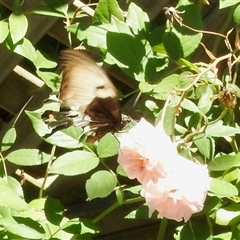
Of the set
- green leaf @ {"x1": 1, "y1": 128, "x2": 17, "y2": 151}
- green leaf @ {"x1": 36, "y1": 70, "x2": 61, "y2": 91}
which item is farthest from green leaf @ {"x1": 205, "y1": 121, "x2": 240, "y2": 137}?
green leaf @ {"x1": 1, "y1": 128, "x2": 17, "y2": 151}

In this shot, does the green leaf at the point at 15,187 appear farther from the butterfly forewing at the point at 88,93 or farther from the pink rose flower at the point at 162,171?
the pink rose flower at the point at 162,171

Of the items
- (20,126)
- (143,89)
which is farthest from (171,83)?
(20,126)

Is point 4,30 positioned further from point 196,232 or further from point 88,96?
point 196,232

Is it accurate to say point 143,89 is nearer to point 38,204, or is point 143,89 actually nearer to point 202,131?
point 202,131

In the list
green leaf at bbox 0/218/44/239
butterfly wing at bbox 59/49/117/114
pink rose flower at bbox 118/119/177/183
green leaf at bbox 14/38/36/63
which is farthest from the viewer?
green leaf at bbox 14/38/36/63

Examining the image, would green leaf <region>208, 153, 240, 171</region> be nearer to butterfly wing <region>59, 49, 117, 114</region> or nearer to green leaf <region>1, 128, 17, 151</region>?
butterfly wing <region>59, 49, 117, 114</region>

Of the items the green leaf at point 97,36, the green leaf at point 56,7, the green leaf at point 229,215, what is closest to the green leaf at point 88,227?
the green leaf at point 229,215
